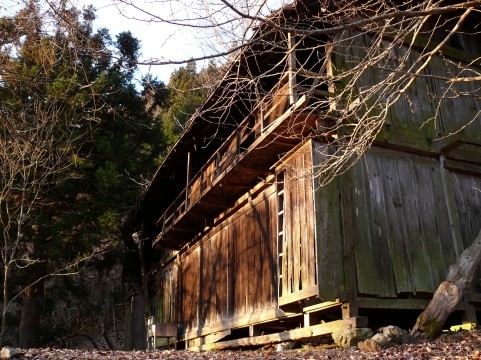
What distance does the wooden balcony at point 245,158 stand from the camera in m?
9.84

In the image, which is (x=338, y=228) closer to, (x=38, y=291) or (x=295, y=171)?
(x=295, y=171)

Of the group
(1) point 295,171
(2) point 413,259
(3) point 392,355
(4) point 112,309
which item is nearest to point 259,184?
(1) point 295,171

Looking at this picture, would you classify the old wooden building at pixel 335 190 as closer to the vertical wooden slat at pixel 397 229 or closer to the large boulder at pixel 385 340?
the vertical wooden slat at pixel 397 229

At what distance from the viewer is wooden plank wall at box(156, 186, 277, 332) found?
11.8 meters

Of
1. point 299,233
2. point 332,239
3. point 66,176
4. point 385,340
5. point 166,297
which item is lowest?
point 385,340

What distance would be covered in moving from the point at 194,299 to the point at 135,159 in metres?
7.59

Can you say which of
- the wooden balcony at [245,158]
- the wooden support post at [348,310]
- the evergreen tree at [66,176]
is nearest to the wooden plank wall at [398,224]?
the wooden support post at [348,310]

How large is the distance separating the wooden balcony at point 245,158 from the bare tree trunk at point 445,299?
3.65m

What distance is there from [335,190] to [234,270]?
454 cm

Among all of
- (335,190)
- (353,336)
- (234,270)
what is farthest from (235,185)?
(353,336)

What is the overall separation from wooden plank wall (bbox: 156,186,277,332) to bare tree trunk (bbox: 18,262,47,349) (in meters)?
5.80

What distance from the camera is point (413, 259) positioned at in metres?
9.97

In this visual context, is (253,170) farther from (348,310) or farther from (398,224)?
(348,310)

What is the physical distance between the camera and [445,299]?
9.02 m
